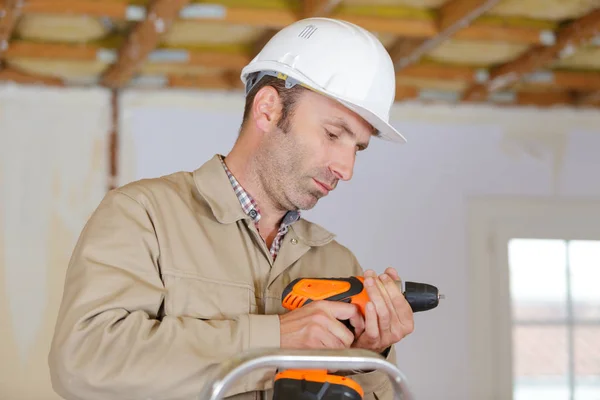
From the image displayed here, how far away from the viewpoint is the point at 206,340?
1.47 metres

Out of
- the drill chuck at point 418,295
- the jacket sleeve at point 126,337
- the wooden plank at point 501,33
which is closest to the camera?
the jacket sleeve at point 126,337

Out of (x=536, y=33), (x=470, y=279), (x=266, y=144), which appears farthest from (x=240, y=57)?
(x=266, y=144)

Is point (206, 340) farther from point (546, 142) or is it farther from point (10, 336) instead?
point (546, 142)

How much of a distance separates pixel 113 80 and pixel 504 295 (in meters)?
2.62

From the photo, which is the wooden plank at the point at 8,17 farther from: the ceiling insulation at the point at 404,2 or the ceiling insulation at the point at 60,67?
the ceiling insulation at the point at 404,2

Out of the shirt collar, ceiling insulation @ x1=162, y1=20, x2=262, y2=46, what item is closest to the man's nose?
the shirt collar

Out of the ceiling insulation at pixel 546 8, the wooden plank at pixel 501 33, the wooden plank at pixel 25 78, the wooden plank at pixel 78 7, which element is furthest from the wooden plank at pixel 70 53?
the ceiling insulation at pixel 546 8

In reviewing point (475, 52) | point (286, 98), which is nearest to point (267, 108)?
point (286, 98)

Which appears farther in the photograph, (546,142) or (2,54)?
(546,142)

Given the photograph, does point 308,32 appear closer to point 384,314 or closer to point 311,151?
point 311,151

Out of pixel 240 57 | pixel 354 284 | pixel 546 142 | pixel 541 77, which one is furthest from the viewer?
pixel 546 142

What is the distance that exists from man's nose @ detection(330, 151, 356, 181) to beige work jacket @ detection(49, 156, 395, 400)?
18 cm

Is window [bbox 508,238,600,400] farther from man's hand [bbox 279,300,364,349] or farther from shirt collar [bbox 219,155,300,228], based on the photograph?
man's hand [bbox 279,300,364,349]

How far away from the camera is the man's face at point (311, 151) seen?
5.74ft
